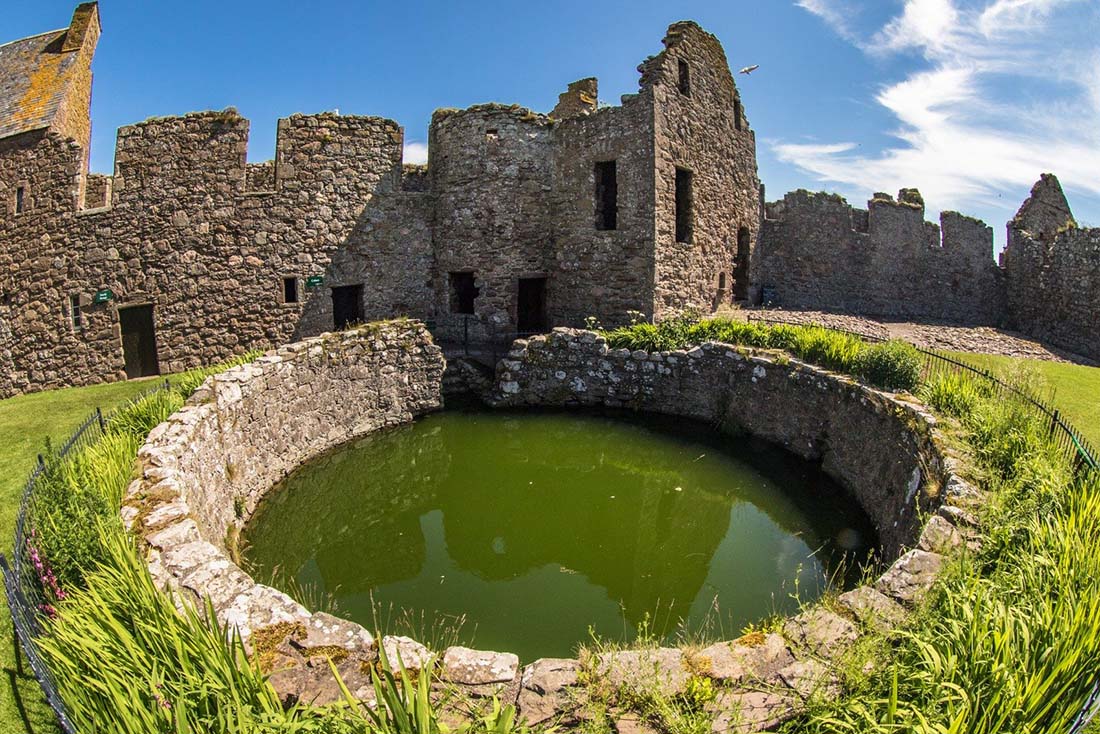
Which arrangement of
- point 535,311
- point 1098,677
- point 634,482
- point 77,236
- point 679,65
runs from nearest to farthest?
1. point 1098,677
2. point 634,482
3. point 77,236
4. point 679,65
5. point 535,311

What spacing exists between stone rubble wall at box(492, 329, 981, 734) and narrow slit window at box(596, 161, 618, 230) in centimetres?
285

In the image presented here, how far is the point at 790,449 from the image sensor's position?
35.6 feet

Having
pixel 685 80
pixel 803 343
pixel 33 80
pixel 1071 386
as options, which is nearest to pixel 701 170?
pixel 685 80

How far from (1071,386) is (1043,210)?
12618mm

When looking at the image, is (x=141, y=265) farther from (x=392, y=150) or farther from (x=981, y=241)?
(x=981, y=241)

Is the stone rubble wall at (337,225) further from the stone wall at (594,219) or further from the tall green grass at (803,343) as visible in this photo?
the tall green grass at (803,343)

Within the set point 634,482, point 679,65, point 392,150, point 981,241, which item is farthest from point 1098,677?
point 981,241

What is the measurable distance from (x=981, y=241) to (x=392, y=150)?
706 inches

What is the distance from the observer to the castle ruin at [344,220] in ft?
42.4

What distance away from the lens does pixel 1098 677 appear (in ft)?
11.9

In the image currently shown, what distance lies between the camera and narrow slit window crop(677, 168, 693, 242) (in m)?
14.4

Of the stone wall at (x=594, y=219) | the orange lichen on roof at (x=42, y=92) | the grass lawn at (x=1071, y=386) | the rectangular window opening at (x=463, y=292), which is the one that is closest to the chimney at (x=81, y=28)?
the orange lichen on roof at (x=42, y=92)

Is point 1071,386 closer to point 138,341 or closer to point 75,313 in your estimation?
point 138,341

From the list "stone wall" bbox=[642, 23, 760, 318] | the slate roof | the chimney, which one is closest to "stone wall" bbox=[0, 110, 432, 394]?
the slate roof
